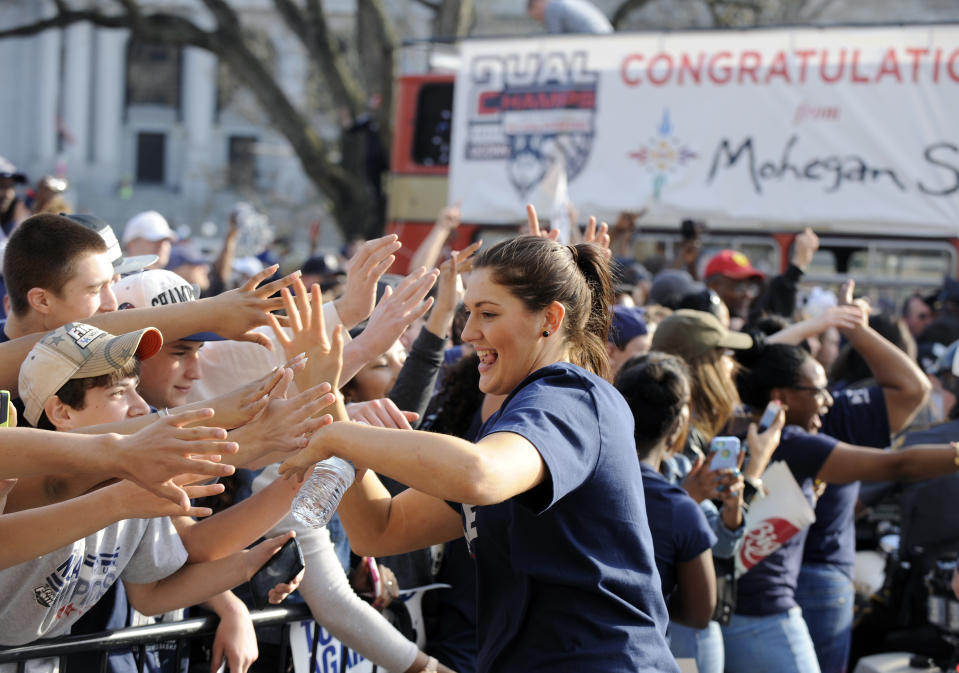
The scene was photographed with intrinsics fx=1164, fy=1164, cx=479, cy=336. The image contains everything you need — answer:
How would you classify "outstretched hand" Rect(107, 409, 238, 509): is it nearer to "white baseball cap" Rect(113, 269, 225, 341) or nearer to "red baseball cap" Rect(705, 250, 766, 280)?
"white baseball cap" Rect(113, 269, 225, 341)

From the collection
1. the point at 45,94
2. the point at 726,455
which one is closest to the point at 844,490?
the point at 726,455

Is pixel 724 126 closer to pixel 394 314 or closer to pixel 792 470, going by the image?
pixel 792 470

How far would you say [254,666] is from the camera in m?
3.86

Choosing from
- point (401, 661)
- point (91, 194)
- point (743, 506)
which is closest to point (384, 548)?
point (401, 661)

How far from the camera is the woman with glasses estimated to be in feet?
14.5

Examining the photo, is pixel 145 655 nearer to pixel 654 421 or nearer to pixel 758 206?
pixel 654 421

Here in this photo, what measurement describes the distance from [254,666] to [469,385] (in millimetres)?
1185

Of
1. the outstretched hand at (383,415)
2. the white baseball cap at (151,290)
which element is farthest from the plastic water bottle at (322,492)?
the white baseball cap at (151,290)

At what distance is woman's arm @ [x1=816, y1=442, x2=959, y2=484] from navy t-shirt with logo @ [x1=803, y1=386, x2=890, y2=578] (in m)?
0.24

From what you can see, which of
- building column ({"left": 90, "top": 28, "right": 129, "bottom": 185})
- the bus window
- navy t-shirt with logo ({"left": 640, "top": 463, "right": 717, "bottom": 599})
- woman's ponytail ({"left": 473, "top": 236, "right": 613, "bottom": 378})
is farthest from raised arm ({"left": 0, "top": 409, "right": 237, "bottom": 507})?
building column ({"left": 90, "top": 28, "right": 129, "bottom": 185})

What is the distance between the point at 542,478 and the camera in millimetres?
2334

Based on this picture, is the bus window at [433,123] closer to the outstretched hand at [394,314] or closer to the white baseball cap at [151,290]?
the white baseball cap at [151,290]

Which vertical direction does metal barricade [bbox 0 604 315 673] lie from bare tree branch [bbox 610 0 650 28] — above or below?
below

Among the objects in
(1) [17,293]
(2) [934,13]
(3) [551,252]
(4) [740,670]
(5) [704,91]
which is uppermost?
(2) [934,13]
